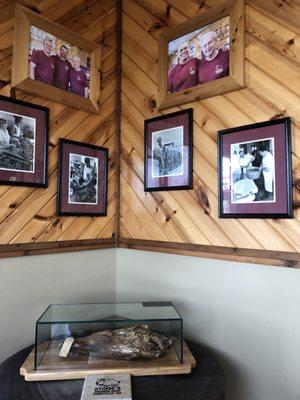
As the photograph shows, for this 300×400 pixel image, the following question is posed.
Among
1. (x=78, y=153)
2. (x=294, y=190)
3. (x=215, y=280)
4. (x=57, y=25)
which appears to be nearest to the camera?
(x=294, y=190)

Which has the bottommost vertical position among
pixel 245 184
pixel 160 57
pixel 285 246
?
pixel 285 246

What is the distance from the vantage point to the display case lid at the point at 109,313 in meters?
1.33

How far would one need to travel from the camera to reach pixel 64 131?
1.69 m

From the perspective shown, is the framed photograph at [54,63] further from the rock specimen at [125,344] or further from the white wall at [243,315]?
the rock specimen at [125,344]

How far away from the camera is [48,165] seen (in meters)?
1.62

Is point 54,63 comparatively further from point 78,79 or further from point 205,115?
point 205,115

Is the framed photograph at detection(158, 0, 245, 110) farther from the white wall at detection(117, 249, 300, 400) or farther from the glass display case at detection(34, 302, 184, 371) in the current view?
the glass display case at detection(34, 302, 184, 371)

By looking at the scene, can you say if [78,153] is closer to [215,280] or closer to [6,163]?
[6,163]

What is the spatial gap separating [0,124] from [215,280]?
1.30 metres

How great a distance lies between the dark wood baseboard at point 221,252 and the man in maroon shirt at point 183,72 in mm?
886

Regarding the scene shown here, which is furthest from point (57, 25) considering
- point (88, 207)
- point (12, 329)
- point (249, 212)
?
point (12, 329)

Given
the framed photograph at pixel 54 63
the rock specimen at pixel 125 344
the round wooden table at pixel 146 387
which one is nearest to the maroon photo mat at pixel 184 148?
the framed photograph at pixel 54 63

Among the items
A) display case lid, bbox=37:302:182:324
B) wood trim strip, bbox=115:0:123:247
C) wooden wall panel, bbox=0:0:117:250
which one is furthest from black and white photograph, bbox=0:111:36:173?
display case lid, bbox=37:302:182:324

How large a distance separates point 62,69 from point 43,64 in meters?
0.12
